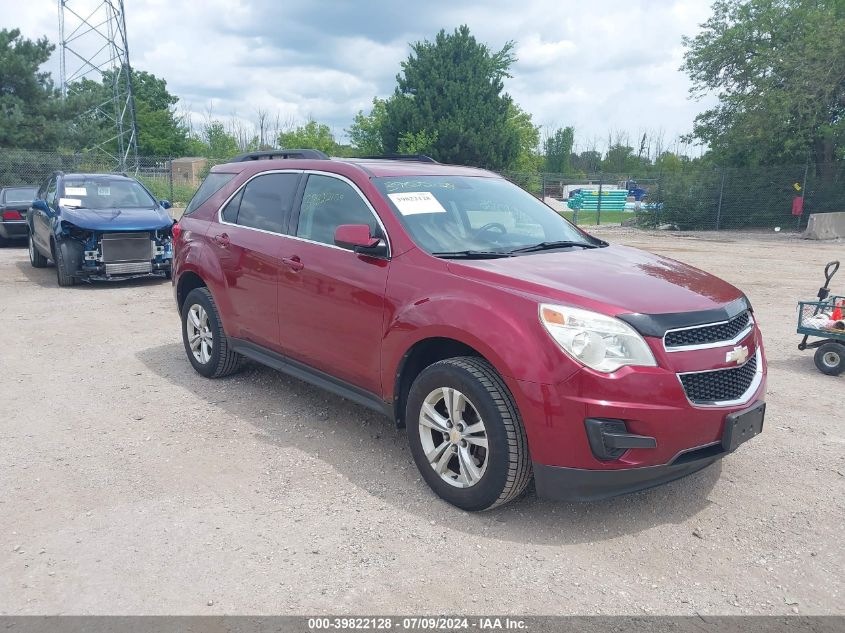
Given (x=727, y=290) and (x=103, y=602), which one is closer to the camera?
(x=103, y=602)

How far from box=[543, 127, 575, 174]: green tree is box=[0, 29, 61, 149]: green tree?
182 feet

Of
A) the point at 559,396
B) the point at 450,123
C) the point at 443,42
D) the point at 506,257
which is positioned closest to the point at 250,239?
the point at 506,257

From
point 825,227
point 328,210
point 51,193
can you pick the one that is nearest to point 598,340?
point 328,210

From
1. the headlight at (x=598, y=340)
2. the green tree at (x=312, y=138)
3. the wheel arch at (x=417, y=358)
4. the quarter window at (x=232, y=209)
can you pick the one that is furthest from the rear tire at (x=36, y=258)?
the green tree at (x=312, y=138)

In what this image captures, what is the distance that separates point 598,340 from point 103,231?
30.2 feet

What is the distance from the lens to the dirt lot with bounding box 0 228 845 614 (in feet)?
9.77

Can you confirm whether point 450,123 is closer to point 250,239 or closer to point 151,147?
point 250,239

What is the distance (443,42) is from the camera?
118 ft

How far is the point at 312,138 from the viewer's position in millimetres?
44750

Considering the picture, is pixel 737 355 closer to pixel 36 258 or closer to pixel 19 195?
pixel 36 258

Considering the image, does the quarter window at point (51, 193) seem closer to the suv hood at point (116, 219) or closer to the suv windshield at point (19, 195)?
the suv hood at point (116, 219)

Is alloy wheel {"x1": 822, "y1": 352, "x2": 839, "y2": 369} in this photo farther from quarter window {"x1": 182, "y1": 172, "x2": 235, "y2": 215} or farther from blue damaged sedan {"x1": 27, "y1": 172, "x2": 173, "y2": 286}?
blue damaged sedan {"x1": 27, "y1": 172, "x2": 173, "y2": 286}

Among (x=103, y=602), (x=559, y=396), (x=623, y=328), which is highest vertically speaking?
(x=623, y=328)

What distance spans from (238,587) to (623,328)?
207 centimetres
